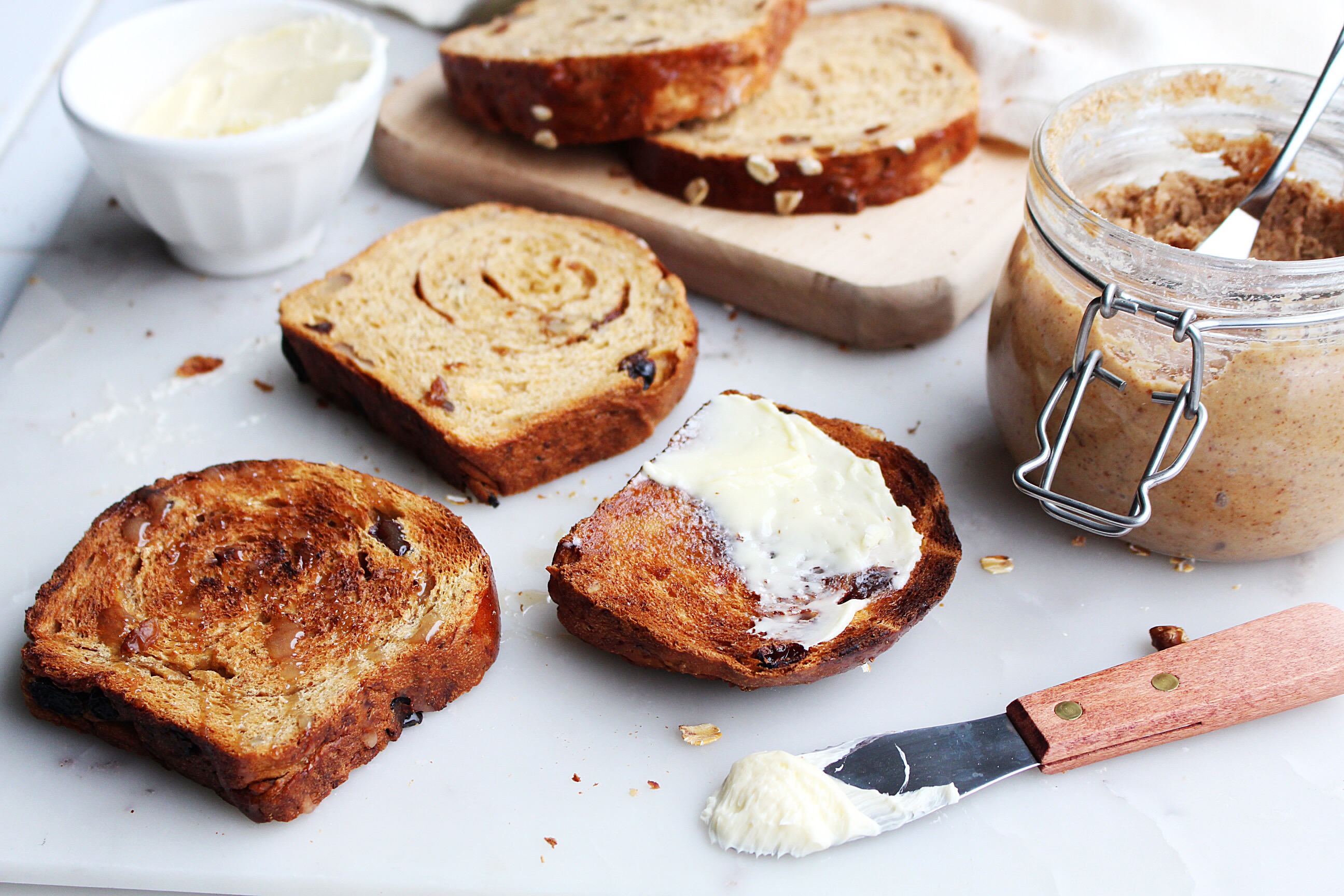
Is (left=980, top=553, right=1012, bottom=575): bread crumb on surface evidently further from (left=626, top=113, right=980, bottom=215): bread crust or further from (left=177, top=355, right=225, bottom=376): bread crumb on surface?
(left=177, top=355, right=225, bottom=376): bread crumb on surface

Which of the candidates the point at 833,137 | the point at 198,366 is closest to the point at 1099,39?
the point at 833,137

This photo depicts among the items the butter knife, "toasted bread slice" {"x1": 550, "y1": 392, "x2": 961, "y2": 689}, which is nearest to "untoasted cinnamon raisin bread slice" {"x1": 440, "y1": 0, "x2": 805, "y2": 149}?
"toasted bread slice" {"x1": 550, "y1": 392, "x2": 961, "y2": 689}

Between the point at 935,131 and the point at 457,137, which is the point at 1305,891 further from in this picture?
the point at 457,137

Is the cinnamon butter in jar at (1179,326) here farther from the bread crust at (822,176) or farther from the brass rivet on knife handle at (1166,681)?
the bread crust at (822,176)

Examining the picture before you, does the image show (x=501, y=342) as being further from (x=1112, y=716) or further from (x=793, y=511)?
(x=1112, y=716)

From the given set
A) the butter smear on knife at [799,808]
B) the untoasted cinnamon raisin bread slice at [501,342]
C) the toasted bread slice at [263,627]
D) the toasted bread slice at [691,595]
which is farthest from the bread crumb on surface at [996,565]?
the toasted bread slice at [263,627]

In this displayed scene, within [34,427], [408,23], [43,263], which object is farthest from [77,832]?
[408,23]
